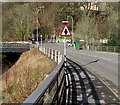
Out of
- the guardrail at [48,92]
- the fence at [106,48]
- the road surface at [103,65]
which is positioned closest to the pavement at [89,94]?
the road surface at [103,65]

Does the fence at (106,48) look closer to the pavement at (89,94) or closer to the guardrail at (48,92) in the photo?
the pavement at (89,94)

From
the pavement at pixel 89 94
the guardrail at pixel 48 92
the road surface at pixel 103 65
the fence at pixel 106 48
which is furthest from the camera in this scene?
the fence at pixel 106 48

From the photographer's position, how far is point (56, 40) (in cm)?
10031

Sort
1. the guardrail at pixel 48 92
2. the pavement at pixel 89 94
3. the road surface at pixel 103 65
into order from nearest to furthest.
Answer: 1. the guardrail at pixel 48 92
2. the pavement at pixel 89 94
3. the road surface at pixel 103 65

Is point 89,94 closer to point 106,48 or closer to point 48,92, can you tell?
point 48,92

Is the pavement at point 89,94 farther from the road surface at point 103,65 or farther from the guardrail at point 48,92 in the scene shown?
the guardrail at point 48,92

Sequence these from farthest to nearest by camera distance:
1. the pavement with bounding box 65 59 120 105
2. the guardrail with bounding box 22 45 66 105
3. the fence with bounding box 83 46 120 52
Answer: the fence with bounding box 83 46 120 52 → the pavement with bounding box 65 59 120 105 → the guardrail with bounding box 22 45 66 105

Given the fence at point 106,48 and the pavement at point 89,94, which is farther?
the fence at point 106,48

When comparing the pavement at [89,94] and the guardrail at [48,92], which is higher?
the guardrail at [48,92]

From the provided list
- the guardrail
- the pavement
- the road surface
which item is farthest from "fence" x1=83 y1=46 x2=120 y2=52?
the guardrail

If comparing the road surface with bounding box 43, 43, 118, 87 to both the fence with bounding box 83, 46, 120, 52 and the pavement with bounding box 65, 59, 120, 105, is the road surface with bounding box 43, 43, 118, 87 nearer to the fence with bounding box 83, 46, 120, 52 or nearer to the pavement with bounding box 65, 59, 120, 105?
the pavement with bounding box 65, 59, 120, 105

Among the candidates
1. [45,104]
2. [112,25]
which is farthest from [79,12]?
[45,104]

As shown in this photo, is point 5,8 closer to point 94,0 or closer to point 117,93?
point 94,0

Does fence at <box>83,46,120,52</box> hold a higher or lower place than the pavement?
higher
